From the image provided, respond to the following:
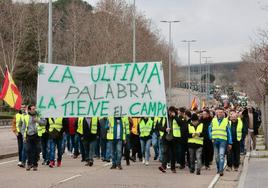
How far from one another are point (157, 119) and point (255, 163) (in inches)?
153

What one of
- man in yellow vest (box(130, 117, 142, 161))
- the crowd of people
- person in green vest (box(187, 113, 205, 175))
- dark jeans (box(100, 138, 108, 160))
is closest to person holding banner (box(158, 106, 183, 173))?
the crowd of people

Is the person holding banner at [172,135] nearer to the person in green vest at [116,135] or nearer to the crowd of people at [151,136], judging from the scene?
the crowd of people at [151,136]

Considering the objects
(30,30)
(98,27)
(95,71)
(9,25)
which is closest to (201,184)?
(95,71)

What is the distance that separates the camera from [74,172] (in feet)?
53.0

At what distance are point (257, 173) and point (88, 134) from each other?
4.95m

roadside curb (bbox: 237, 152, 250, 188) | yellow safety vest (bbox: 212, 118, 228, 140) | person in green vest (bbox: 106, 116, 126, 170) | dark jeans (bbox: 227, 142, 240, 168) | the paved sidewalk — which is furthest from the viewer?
dark jeans (bbox: 227, 142, 240, 168)

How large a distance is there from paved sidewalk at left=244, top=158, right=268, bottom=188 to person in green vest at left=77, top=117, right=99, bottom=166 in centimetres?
450

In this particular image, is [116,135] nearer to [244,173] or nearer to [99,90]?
[99,90]

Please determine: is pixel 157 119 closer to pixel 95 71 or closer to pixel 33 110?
pixel 95 71

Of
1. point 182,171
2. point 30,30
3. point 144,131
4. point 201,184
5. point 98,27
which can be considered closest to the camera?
point 201,184

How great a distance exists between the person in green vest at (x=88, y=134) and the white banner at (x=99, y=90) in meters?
1.62

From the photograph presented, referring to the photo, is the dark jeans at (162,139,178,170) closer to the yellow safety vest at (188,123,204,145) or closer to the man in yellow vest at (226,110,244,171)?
the yellow safety vest at (188,123,204,145)

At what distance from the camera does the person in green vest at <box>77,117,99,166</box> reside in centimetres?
1817

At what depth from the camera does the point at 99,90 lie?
54.9ft
